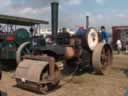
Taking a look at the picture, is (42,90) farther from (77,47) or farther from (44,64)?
(77,47)

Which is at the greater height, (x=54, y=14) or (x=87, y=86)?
(x=54, y=14)

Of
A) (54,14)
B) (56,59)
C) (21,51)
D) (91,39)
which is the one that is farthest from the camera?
(54,14)

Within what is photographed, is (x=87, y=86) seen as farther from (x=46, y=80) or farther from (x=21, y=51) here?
(x=21, y=51)

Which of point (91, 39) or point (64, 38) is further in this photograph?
point (91, 39)

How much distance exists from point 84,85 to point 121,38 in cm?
1643

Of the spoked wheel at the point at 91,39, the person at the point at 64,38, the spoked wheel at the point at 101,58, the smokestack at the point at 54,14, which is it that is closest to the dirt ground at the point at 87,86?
the spoked wheel at the point at 101,58

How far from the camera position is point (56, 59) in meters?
7.38

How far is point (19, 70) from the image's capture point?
6.40 m

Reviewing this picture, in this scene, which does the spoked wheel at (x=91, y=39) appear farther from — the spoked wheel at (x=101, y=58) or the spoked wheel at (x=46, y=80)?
the spoked wheel at (x=46, y=80)

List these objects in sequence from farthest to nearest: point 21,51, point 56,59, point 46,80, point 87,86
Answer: point 21,51 → point 56,59 → point 87,86 → point 46,80

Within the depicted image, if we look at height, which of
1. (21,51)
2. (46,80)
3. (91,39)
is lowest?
(46,80)

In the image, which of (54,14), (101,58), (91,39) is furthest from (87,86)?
(54,14)

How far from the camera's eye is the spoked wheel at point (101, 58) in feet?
26.0

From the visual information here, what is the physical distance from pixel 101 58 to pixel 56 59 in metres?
1.67
